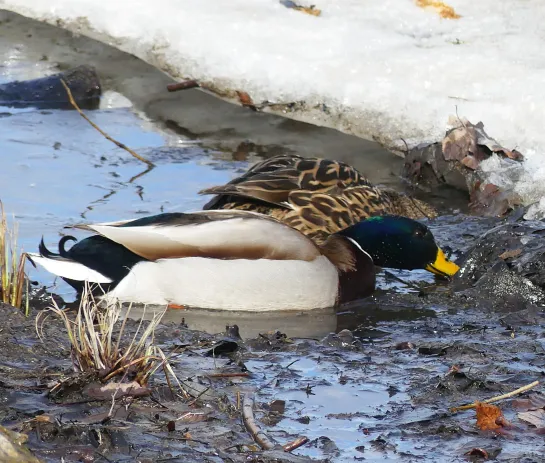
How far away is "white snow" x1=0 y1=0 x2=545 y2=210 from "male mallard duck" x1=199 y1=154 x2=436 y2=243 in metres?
1.34

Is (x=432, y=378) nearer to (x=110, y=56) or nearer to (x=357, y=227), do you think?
(x=357, y=227)

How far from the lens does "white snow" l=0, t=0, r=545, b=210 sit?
918cm

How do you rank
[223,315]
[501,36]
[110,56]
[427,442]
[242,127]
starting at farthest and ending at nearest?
[110,56] < [501,36] < [242,127] < [223,315] < [427,442]

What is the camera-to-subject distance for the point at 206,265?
241 inches

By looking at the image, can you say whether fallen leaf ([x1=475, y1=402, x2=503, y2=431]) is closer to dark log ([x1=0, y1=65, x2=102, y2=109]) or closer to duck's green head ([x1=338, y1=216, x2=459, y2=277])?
duck's green head ([x1=338, y1=216, x2=459, y2=277])

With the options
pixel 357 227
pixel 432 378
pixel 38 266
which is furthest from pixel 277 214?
pixel 432 378

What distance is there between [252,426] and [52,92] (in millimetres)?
6748

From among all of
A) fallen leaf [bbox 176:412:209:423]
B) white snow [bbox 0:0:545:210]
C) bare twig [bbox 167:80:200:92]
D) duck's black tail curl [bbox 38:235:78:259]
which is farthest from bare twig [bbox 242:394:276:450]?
bare twig [bbox 167:80:200:92]

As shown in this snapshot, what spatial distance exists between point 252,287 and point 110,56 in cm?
584

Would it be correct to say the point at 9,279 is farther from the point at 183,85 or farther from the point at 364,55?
the point at 364,55

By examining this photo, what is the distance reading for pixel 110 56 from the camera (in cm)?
1137

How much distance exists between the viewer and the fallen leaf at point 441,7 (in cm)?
1131

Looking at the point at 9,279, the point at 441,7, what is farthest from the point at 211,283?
the point at 441,7

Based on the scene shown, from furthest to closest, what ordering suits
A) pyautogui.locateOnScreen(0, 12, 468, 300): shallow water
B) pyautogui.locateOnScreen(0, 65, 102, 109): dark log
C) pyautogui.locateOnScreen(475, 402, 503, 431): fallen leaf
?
1. pyautogui.locateOnScreen(0, 65, 102, 109): dark log
2. pyautogui.locateOnScreen(0, 12, 468, 300): shallow water
3. pyautogui.locateOnScreen(475, 402, 503, 431): fallen leaf
